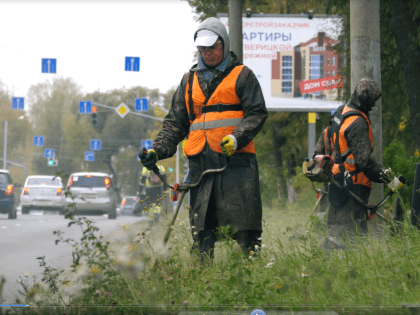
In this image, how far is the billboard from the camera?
21.0 meters

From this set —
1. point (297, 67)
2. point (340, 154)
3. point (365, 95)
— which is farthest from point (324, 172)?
point (297, 67)

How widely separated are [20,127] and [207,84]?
206 ft

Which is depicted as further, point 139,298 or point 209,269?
point 209,269

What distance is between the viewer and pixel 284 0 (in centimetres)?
2292

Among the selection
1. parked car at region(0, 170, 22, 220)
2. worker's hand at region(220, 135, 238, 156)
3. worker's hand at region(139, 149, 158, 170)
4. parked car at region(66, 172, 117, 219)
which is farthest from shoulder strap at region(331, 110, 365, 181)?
parked car at region(66, 172, 117, 219)

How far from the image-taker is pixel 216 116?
4703 millimetres

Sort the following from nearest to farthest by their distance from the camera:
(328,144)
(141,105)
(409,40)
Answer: (328,144) → (409,40) → (141,105)

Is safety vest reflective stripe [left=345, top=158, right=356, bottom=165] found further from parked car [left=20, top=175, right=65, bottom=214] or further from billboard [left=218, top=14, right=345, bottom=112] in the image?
parked car [left=20, top=175, right=65, bottom=214]

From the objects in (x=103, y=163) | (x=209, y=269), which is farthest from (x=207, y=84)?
(x=103, y=163)

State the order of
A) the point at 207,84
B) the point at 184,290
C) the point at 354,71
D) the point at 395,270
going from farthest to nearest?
the point at 354,71
the point at 207,84
the point at 395,270
the point at 184,290

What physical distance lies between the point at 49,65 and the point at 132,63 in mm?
3326

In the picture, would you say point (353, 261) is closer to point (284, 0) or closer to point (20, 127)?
point (284, 0)

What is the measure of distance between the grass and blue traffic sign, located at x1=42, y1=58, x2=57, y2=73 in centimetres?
2461

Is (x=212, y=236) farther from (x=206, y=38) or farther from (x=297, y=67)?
(x=297, y=67)
